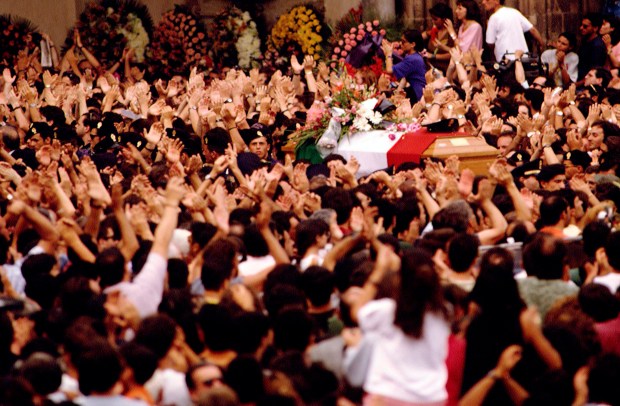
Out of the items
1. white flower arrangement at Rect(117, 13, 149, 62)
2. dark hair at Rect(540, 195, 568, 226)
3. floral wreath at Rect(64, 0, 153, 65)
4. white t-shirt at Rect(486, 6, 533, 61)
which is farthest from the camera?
white flower arrangement at Rect(117, 13, 149, 62)

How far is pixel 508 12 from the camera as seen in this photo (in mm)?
17328

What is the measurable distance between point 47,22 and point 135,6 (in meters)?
1.85

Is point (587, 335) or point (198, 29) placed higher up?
point (587, 335)

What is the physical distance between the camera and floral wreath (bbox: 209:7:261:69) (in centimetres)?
2225

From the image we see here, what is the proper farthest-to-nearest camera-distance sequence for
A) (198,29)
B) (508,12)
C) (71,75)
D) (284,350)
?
1. (198,29)
2. (71,75)
3. (508,12)
4. (284,350)

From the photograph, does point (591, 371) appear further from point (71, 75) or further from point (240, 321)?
point (71, 75)

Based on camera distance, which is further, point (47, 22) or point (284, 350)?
point (47, 22)

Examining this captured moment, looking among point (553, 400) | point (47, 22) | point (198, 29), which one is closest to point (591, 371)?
point (553, 400)

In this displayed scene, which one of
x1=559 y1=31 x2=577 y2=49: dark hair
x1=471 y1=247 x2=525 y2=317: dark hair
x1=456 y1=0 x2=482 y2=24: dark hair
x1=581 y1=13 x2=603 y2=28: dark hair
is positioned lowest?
x1=559 y1=31 x2=577 y2=49: dark hair

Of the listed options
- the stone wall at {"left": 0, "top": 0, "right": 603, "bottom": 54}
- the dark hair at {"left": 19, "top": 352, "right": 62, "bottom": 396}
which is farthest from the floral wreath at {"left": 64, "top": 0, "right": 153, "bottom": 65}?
the dark hair at {"left": 19, "top": 352, "right": 62, "bottom": 396}

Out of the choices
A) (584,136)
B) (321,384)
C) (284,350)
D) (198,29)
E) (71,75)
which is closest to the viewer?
(321,384)

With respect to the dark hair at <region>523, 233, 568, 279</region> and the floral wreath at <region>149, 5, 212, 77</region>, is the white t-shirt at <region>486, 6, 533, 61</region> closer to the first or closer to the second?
A: the floral wreath at <region>149, 5, 212, 77</region>

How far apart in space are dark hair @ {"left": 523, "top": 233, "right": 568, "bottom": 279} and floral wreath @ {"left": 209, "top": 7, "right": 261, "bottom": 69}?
15406 mm

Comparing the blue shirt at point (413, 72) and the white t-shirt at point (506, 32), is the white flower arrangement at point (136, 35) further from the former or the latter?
the blue shirt at point (413, 72)
